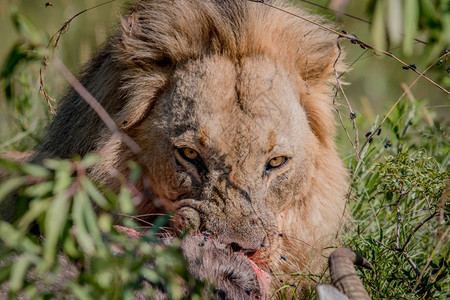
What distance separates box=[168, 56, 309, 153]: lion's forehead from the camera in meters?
4.40

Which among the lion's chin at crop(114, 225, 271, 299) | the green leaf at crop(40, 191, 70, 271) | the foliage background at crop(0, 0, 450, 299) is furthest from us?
the lion's chin at crop(114, 225, 271, 299)

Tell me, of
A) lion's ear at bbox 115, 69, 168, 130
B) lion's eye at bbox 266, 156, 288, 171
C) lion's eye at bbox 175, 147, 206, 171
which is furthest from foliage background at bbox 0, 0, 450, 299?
lion's eye at bbox 175, 147, 206, 171

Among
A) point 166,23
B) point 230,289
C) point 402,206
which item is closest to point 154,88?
point 166,23

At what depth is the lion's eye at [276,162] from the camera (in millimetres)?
4520

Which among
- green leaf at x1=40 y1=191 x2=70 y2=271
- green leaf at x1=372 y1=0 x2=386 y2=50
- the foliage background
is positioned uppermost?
green leaf at x1=372 y1=0 x2=386 y2=50

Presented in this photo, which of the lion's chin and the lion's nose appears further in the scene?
the lion's nose

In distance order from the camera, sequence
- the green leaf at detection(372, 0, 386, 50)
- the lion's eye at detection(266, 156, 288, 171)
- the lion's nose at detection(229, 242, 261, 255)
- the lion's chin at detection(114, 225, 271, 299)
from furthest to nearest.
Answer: the lion's eye at detection(266, 156, 288, 171), the lion's nose at detection(229, 242, 261, 255), the lion's chin at detection(114, 225, 271, 299), the green leaf at detection(372, 0, 386, 50)

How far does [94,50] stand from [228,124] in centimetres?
227

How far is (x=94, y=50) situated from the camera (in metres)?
6.25

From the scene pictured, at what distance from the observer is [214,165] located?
437 centimetres

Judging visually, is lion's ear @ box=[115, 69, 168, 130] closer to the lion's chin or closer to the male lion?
the male lion

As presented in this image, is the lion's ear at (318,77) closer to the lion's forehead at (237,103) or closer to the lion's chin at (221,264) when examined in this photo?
the lion's forehead at (237,103)

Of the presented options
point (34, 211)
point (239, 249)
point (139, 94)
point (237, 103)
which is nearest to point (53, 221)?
point (34, 211)

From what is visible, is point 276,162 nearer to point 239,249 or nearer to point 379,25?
point 239,249
